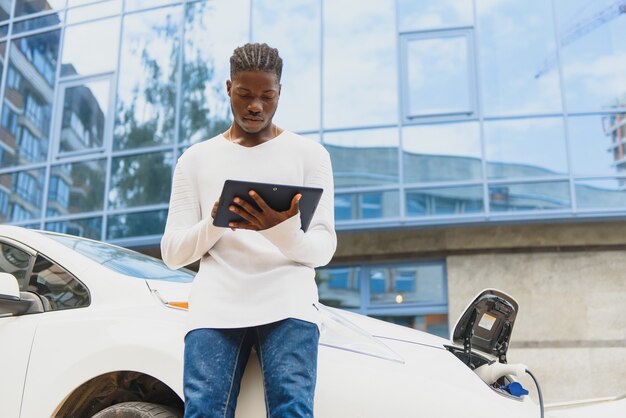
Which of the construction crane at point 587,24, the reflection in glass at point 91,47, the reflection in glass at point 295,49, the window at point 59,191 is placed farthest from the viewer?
the reflection in glass at point 91,47

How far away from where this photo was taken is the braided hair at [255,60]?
225 cm

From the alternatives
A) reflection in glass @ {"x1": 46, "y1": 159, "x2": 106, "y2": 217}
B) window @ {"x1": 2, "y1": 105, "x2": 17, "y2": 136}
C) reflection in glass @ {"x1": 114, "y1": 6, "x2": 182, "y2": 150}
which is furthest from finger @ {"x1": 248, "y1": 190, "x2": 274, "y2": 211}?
window @ {"x1": 2, "y1": 105, "x2": 17, "y2": 136}

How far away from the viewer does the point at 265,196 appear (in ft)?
6.46

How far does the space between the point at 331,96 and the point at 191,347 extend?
9.31 meters

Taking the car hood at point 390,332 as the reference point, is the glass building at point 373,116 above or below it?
above

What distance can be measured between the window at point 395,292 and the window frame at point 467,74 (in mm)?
2240

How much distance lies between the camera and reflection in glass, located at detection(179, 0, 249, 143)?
11.7m

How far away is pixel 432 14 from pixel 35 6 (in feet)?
24.9

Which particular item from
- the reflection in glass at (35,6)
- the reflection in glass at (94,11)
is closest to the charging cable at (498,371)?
the reflection in glass at (94,11)

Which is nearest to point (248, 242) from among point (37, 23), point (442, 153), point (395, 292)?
point (442, 153)

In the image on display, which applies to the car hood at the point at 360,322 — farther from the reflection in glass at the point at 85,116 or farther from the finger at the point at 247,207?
the reflection in glass at the point at 85,116

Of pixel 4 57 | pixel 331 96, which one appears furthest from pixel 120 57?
pixel 331 96

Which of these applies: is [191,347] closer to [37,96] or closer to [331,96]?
[331,96]

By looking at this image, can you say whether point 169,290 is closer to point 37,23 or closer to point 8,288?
point 8,288
